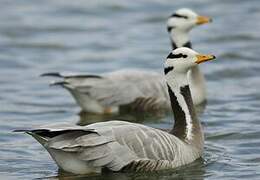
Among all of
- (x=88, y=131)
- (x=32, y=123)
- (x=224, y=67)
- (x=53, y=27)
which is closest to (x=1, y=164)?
(x=88, y=131)

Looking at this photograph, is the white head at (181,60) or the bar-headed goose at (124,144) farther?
the white head at (181,60)

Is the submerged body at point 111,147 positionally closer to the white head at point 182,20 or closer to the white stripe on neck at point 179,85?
the white stripe on neck at point 179,85

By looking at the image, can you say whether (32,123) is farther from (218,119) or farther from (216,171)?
(216,171)

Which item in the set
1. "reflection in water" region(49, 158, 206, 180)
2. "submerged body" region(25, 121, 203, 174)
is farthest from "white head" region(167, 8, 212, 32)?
"submerged body" region(25, 121, 203, 174)

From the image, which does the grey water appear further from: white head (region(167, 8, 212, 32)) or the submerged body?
white head (region(167, 8, 212, 32))

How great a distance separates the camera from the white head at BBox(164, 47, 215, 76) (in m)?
10.8

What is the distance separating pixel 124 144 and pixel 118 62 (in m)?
7.47

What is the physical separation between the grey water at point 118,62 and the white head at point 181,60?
1224mm

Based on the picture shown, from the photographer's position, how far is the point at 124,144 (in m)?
9.84

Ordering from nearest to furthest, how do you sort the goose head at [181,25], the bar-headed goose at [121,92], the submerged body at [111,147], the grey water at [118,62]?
the submerged body at [111,147]
the grey water at [118,62]
the bar-headed goose at [121,92]
the goose head at [181,25]

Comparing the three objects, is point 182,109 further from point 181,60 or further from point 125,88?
point 125,88

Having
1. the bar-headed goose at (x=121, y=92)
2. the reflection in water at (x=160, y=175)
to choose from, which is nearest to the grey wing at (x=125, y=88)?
the bar-headed goose at (x=121, y=92)

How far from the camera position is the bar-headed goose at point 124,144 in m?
9.55

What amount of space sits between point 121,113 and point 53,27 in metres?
6.83
